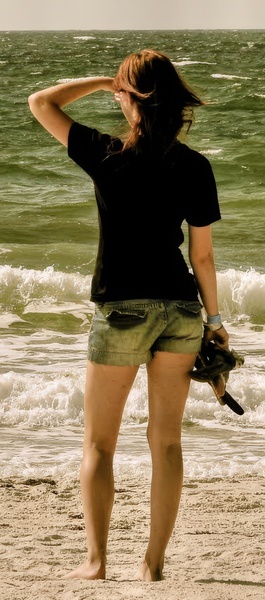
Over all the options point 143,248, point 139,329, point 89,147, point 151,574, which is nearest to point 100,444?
point 139,329

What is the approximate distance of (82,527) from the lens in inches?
182

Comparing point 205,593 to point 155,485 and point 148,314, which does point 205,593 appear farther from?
point 148,314

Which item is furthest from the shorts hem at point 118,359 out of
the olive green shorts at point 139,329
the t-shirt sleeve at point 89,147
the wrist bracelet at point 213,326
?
the t-shirt sleeve at point 89,147

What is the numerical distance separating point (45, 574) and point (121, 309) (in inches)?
41.9

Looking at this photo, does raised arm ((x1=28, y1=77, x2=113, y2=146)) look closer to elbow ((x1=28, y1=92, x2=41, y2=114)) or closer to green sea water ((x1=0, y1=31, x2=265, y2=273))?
elbow ((x1=28, y1=92, x2=41, y2=114))

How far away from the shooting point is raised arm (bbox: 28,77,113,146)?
3373 mm

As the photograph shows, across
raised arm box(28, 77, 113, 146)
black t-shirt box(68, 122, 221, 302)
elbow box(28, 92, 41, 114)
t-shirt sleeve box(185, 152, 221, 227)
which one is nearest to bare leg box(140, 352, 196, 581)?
black t-shirt box(68, 122, 221, 302)

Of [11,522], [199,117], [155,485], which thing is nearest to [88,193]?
[199,117]

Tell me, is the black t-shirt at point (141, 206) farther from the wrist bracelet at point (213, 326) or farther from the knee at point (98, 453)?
the knee at point (98, 453)

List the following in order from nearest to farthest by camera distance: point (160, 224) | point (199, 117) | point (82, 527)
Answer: point (160, 224) < point (82, 527) < point (199, 117)

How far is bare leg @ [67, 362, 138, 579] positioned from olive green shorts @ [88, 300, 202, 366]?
49 millimetres

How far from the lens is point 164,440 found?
11.3 ft

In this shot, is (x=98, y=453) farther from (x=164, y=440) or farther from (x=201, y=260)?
(x=201, y=260)

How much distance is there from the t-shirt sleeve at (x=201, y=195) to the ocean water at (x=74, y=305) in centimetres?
19
